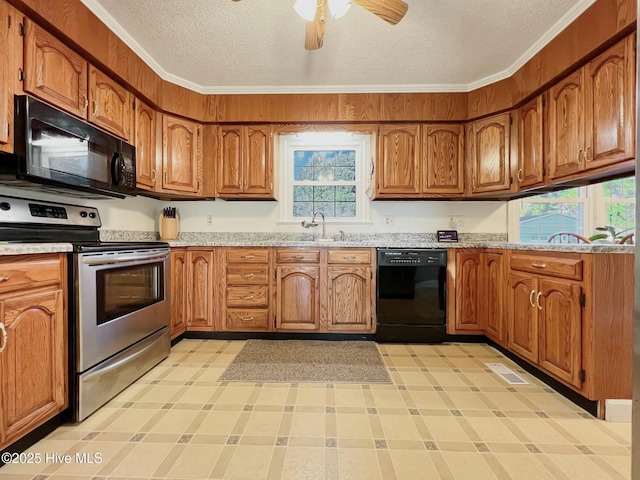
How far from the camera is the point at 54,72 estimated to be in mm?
1734

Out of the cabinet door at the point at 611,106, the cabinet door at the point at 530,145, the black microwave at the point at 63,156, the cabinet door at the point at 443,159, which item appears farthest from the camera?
the cabinet door at the point at 443,159

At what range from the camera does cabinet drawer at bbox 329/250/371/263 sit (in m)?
2.86

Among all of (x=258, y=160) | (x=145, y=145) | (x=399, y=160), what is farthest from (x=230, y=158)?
(x=399, y=160)

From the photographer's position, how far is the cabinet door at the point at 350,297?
9.38 feet

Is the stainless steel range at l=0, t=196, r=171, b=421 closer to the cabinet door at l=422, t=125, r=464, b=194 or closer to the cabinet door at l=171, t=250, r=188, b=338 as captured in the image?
the cabinet door at l=171, t=250, r=188, b=338

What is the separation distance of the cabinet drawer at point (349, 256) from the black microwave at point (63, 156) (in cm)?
173

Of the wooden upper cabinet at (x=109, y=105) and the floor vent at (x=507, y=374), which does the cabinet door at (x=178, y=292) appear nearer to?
the wooden upper cabinet at (x=109, y=105)

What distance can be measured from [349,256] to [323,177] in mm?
1068

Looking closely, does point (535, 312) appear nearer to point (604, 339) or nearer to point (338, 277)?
point (604, 339)

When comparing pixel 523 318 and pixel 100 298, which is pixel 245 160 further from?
pixel 523 318

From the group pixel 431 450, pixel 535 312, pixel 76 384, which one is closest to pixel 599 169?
pixel 535 312

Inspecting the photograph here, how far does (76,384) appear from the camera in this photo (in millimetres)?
1573

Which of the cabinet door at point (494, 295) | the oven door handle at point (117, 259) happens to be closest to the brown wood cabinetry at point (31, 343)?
the oven door handle at point (117, 259)

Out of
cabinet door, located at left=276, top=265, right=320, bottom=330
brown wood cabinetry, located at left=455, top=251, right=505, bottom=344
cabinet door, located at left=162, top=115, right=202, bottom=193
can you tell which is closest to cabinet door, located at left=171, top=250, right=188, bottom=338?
cabinet door, located at left=162, top=115, right=202, bottom=193
